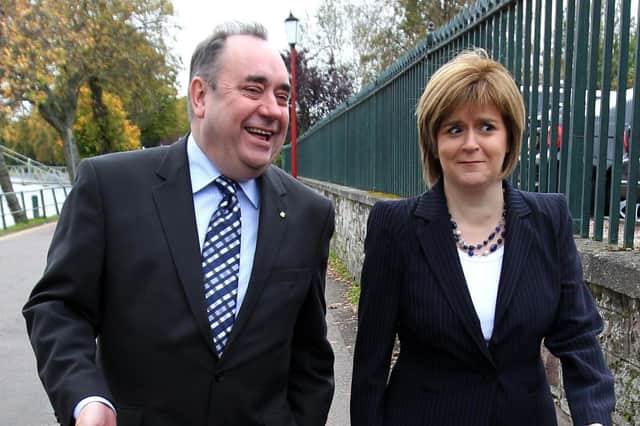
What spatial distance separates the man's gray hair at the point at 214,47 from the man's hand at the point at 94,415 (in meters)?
0.92

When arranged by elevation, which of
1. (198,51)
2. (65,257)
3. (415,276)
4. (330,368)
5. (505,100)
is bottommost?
(330,368)

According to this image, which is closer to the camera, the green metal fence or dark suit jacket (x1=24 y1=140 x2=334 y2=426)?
dark suit jacket (x1=24 y1=140 x2=334 y2=426)

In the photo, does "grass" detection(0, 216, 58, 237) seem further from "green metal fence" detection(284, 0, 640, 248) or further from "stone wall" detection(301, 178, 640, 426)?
"stone wall" detection(301, 178, 640, 426)

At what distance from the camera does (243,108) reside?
1.88 m

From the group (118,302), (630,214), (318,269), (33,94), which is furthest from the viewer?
(33,94)

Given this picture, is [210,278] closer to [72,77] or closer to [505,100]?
[505,100]

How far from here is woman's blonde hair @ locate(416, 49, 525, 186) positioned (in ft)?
6.29

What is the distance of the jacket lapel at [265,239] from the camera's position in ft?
6.13

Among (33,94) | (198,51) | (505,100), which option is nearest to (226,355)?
(198,51)

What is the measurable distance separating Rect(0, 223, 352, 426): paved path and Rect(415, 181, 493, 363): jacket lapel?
8.15ft

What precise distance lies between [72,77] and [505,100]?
2840 centimetres

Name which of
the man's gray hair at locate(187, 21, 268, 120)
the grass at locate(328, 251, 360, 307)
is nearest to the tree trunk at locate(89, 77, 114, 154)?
the grass at locate(328, 251, 360, 307)

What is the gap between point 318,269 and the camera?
6.96 feet

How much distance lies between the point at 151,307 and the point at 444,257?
0.90m
